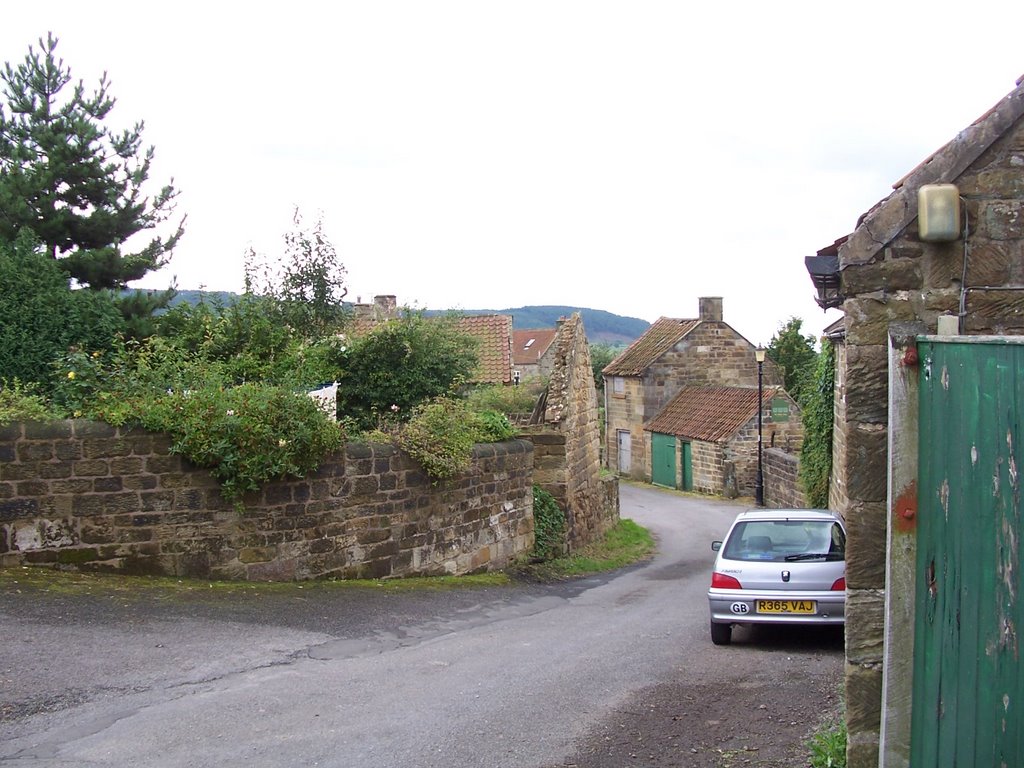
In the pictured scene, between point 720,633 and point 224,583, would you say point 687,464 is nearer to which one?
point 720,633

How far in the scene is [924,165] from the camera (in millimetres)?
5125

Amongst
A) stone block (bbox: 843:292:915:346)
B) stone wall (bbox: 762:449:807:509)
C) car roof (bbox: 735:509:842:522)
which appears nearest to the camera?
stone block (bbox: 843:292:915:346)

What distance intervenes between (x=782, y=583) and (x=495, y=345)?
25149 millimetres

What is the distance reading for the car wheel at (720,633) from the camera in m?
10.3

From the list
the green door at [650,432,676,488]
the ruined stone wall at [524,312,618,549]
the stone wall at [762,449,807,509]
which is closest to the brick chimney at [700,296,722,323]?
the green door at [650,432,676,488]

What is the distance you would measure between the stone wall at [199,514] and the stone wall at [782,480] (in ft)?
45.3

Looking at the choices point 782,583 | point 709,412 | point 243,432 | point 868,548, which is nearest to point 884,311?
point 868,548

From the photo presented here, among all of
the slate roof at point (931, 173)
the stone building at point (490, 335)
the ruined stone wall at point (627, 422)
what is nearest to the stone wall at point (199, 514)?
the slate roof at point (931, 173)

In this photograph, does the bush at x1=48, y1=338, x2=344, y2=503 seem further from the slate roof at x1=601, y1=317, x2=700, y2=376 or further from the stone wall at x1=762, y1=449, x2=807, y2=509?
the slate roof at x1=601, y1=317, x2=700, y2=376

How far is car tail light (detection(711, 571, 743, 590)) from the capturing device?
33.6 feet

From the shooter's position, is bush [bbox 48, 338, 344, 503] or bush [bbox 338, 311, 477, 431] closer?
bush [bbox 48, 338, 344, 503]

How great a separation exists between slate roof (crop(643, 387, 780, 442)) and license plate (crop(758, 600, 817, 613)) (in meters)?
24.7

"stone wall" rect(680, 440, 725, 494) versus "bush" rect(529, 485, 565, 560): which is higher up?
"bush" rect(529, 485, 565, 560)

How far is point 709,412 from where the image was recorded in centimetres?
3778
